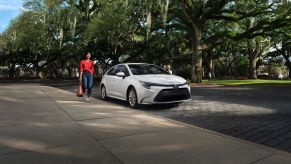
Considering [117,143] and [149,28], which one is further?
[149,28]

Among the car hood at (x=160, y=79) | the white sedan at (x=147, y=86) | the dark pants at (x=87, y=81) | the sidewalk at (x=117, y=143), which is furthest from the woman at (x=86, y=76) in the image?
the sidewalk at (x=117, y=143)

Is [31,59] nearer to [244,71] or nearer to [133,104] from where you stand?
[244,71]

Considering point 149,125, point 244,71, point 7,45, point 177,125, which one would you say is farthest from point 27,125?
point 244,71

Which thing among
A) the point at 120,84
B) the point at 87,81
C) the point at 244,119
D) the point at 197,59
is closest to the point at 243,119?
the point at 244,119

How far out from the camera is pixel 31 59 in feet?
175

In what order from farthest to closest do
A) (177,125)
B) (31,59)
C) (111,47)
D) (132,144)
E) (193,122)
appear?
(31,59), (111,47), (193,122), (177,125), (132,144)

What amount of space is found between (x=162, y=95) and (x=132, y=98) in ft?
4.26

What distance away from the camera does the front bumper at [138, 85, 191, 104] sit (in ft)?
34.4

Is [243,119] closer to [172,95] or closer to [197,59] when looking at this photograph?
[172,95]

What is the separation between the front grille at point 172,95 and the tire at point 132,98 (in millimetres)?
887

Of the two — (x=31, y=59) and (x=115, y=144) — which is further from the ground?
(x=31, y=59)

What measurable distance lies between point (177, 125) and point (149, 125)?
2.02 feet

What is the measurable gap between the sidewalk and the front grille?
180cm

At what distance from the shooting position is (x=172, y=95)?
34.8 feet
